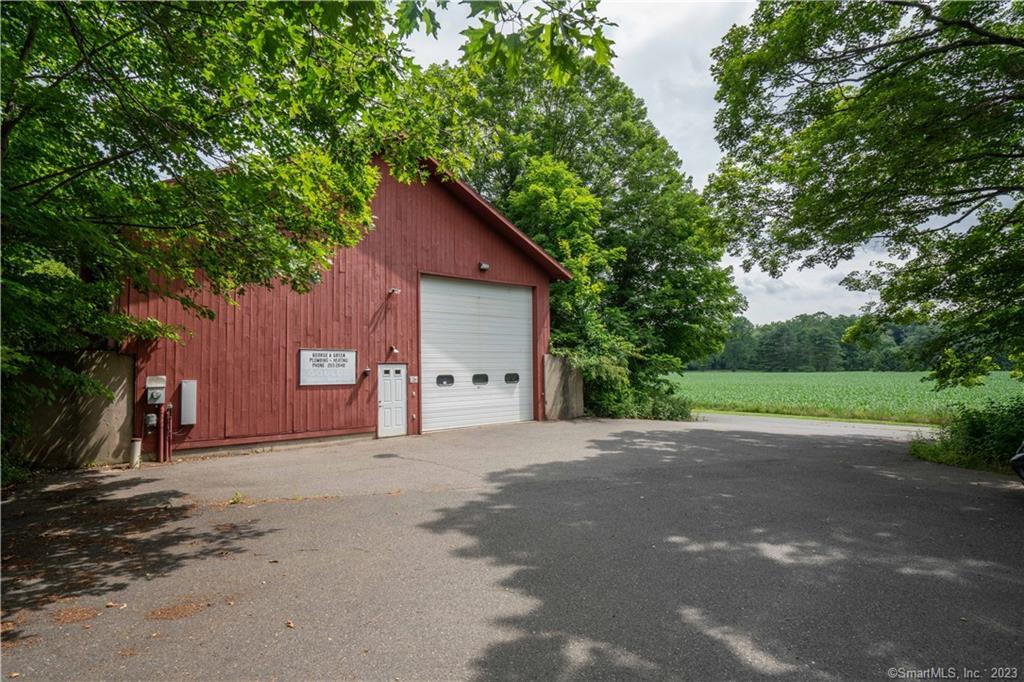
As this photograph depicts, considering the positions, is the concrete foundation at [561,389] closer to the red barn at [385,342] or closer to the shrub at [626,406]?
the red barn at [385,342]

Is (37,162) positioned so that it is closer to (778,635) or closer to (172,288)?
(172,288)

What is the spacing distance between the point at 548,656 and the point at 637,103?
27.1m

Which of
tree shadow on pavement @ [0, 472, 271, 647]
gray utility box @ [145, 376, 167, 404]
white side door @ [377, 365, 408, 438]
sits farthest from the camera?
white side door @ [377, 365, 408, 438]

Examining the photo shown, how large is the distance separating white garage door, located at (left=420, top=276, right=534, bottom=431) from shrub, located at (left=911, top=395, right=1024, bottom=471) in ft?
31.2

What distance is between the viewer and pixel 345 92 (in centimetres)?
470

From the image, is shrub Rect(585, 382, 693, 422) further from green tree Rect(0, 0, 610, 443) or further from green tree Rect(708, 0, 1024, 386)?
green tree Rect(0, 0, 610, 443)

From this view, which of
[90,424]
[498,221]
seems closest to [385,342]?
[498,221]

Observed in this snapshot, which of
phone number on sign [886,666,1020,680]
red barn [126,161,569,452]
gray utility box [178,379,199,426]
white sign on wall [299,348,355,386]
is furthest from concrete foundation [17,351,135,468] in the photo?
phone number on sign [886,666,1020,680]

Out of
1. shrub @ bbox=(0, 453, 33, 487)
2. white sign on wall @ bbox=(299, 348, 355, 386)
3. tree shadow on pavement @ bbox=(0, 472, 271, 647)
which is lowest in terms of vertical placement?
tree shadow on pavement @ bbox=(0, 472, 271, 647)

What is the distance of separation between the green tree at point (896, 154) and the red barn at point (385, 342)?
659 cm

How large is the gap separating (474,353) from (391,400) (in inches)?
114

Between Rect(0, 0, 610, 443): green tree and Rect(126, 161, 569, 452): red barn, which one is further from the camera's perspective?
Rect(126, 161, 569, 452): red barn

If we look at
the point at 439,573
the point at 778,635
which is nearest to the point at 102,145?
the point at 439,573

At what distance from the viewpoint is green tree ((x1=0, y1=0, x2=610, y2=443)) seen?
14.3 feet
